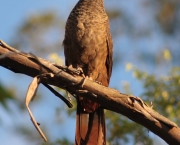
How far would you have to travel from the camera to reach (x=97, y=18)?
Answer: 3969 mm

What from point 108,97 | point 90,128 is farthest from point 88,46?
point 108,97

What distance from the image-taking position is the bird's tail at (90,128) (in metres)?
3.15

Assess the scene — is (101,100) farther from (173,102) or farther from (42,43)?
(42,43)

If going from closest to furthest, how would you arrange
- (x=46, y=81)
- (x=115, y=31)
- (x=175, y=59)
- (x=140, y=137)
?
(x=46, y=81) → (x=140, y=137) → (x=175, y=59) → (x=115, y=31)

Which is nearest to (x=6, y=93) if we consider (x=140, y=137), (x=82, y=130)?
(x=82, y=130)

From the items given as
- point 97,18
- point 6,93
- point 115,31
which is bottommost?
point 6,93

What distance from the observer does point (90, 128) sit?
3357 millimetres

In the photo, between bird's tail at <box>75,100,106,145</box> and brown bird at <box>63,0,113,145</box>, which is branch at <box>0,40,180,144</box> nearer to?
bird's tail at <box>75,100,106,145</box>

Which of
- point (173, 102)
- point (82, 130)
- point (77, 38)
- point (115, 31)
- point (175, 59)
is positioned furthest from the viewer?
point (115, 31)

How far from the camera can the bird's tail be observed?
3.15 metres

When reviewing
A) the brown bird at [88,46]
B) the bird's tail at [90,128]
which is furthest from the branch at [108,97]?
the brown bird at [88,46]

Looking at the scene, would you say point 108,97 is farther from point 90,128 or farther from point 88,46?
point 88,46

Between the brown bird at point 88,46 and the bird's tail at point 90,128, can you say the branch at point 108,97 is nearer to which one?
the bird's tail at point 90,128

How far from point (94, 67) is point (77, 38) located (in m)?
0.28
